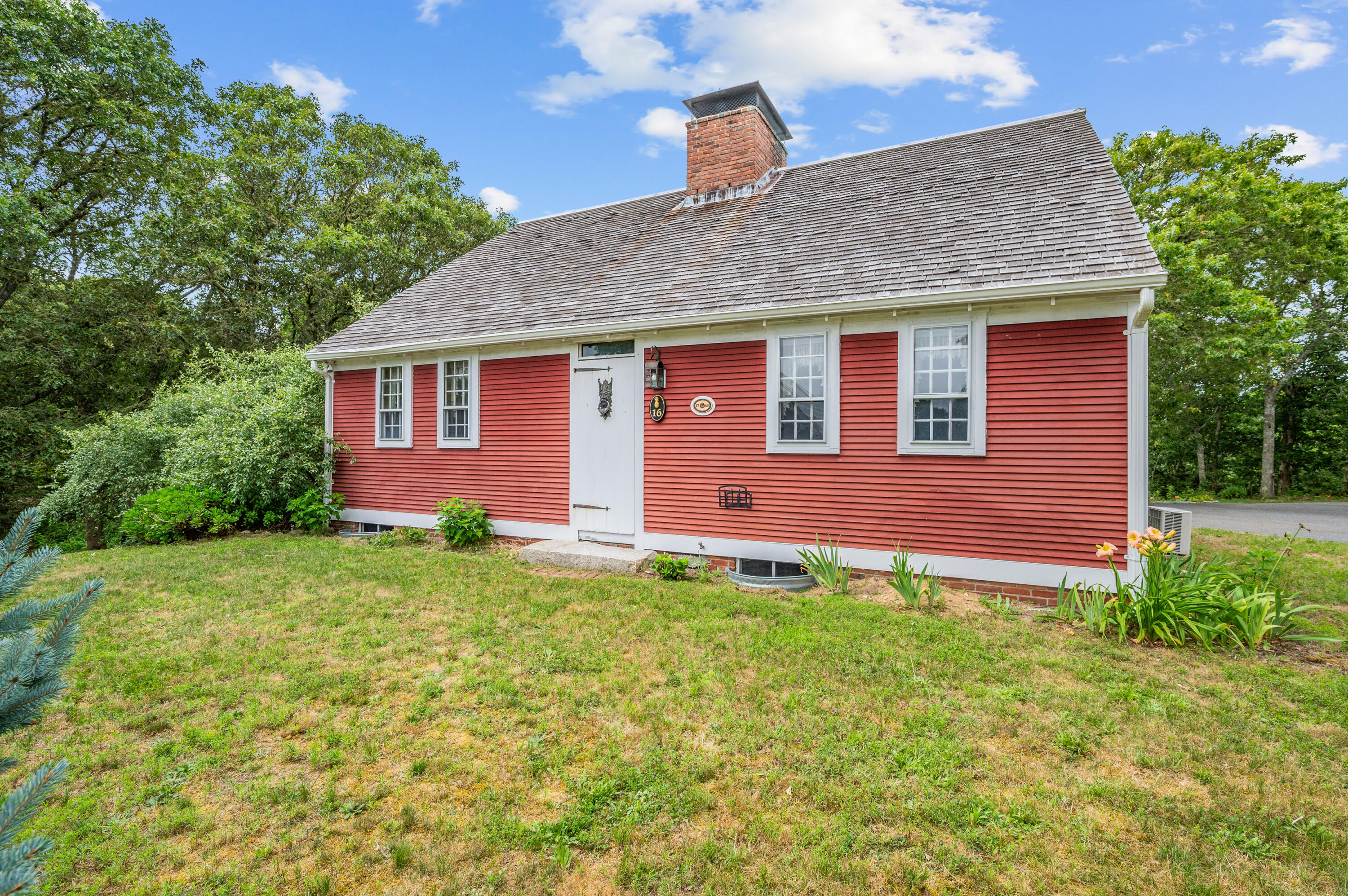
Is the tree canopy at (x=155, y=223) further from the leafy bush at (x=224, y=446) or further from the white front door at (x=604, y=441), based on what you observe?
the white front door at (x=604, y=441)

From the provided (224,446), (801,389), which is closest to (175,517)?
(224,446)

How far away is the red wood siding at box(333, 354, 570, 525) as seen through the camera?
884cm

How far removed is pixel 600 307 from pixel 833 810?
23.3 ft

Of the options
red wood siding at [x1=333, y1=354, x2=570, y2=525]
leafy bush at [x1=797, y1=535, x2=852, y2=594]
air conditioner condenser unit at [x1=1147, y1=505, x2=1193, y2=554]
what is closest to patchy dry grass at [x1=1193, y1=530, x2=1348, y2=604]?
air conditioner condenser unit at [x1=1147, y1=505, x2=1193, y2=554]

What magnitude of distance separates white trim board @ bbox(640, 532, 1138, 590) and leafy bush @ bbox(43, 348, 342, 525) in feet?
24.4

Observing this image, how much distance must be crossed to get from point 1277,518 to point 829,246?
1238 centimetres

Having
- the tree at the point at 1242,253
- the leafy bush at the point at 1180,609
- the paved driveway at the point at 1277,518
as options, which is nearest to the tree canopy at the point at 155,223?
the leafy bush at the point at 1180,609

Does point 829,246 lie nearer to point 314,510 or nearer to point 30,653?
point 30,653

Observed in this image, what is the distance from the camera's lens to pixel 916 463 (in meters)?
6.58

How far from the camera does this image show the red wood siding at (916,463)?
588 centimetres

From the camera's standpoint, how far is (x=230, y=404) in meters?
10.7

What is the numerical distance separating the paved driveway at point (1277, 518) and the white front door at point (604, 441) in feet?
27.6

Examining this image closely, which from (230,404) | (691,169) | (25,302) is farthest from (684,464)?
(25,302)

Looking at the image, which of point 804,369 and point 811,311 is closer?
point 811,311
